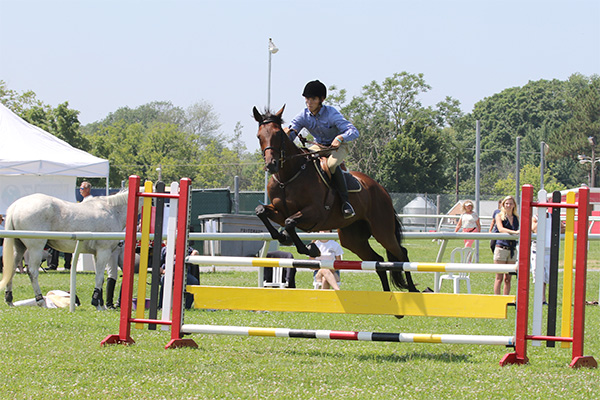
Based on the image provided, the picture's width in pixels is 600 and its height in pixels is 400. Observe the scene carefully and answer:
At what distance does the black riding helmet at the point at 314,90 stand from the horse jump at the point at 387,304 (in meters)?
2.15

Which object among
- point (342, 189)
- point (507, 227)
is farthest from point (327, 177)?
point (507, 227)

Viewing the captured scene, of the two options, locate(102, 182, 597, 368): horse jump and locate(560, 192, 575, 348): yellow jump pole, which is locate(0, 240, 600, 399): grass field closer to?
locate(102, 182, 597, 368): horse jump

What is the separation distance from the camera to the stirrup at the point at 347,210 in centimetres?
772

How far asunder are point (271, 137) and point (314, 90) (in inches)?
36.1

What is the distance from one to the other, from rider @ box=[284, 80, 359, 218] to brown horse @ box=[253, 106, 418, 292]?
0.16 metres

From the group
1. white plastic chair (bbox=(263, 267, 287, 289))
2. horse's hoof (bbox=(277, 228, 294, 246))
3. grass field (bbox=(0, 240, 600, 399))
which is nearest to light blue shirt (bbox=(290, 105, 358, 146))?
horse's hoof (bbox=(277, 228, 294, 246))

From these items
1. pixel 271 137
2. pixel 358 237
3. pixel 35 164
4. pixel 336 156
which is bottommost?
pixel 358 237

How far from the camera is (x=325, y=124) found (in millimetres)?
7910

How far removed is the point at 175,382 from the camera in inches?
201

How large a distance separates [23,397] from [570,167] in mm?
82561

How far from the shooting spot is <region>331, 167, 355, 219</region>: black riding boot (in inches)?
305

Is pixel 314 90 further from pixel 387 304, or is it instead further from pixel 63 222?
pixel 63 222

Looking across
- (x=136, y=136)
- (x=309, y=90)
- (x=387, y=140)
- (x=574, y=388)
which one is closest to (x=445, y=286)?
(x=309, y=90)

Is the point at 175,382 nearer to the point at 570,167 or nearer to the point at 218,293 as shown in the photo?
the point at 218,293
